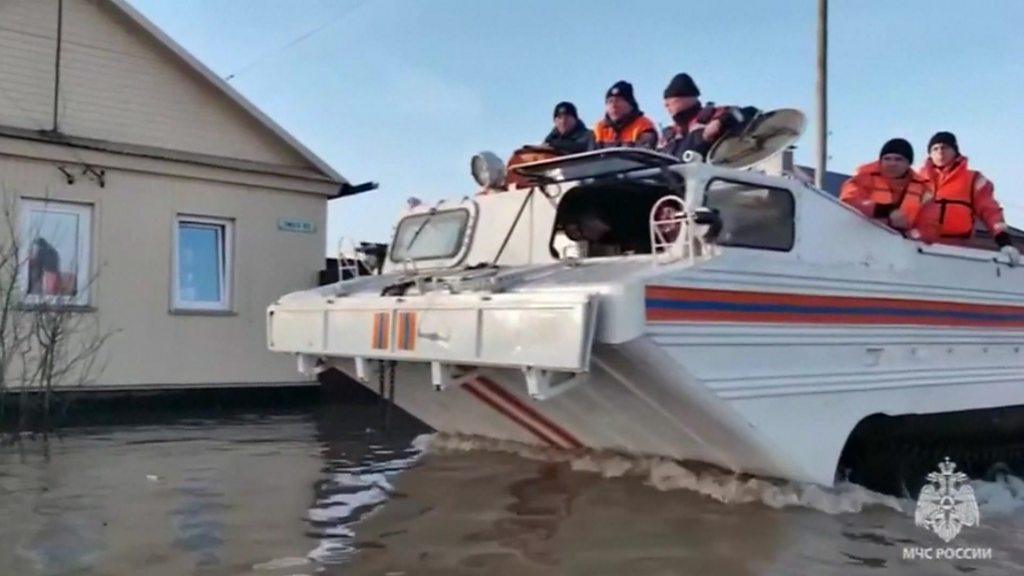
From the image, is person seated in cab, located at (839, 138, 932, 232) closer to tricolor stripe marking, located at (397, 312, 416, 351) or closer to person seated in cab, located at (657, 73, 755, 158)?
person seated in cab, located at (657, 73, 755, 158)

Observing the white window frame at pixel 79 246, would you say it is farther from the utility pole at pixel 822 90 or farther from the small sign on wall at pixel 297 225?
→ the utility pole at pixel 822 90

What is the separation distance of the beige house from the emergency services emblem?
7232mm

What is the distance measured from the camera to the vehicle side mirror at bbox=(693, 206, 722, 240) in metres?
5.33

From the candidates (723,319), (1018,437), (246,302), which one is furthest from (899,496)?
(246,302)

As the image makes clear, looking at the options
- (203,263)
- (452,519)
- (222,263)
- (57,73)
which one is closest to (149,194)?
(203,263)

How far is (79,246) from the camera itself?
10.9m

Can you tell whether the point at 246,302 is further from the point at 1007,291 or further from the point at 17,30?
the point at 1007,291

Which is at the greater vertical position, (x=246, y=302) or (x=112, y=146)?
(x=112, y=146)

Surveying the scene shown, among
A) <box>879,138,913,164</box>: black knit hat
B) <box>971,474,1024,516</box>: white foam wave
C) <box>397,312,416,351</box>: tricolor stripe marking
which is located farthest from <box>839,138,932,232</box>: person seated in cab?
<box>397,312,416,351</box>: tricolor stripe marking

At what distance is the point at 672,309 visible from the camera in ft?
16.9

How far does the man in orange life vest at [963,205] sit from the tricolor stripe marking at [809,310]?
1.66 ft

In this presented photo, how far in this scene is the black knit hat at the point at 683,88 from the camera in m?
7.05

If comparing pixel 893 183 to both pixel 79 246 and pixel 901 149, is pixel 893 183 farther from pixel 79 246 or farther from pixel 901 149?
pixel 79 246

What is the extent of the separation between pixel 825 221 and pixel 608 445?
66.4 inches
